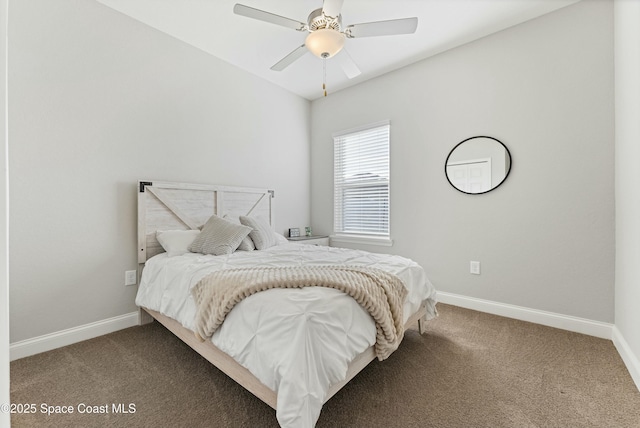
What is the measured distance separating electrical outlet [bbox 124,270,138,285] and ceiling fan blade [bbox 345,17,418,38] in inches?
108

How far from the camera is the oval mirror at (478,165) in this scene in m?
2.61

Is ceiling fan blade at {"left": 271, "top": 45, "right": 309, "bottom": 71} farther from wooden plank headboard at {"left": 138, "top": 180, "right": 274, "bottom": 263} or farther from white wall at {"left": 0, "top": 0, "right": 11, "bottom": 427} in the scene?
white wall at {"left": 0, "top": 0, "right": 11, "bottom": 427}

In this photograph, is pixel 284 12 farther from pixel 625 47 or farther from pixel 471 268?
pixel 471 268

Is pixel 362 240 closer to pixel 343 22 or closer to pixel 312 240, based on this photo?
pixel 312 240

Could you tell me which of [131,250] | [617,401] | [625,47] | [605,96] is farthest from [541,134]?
[131,250]

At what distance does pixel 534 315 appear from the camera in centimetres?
244

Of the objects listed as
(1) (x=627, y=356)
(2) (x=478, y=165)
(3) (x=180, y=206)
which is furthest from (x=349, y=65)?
(1) (x=627, y=356)

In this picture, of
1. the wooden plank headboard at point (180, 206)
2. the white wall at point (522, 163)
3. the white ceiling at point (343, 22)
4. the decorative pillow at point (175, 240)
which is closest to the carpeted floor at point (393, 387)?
the white wall at point (522, 163)

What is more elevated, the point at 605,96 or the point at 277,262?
the point at 605,96

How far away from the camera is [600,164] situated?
2.16m

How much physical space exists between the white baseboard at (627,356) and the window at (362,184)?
2.02 meters

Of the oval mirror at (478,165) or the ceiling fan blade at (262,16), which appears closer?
the ceiling fan blade at (262,16)

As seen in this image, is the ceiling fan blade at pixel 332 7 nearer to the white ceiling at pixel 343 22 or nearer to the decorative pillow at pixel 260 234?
the white ceiling at pixel 343 22

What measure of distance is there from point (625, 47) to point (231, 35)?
10.4ft
